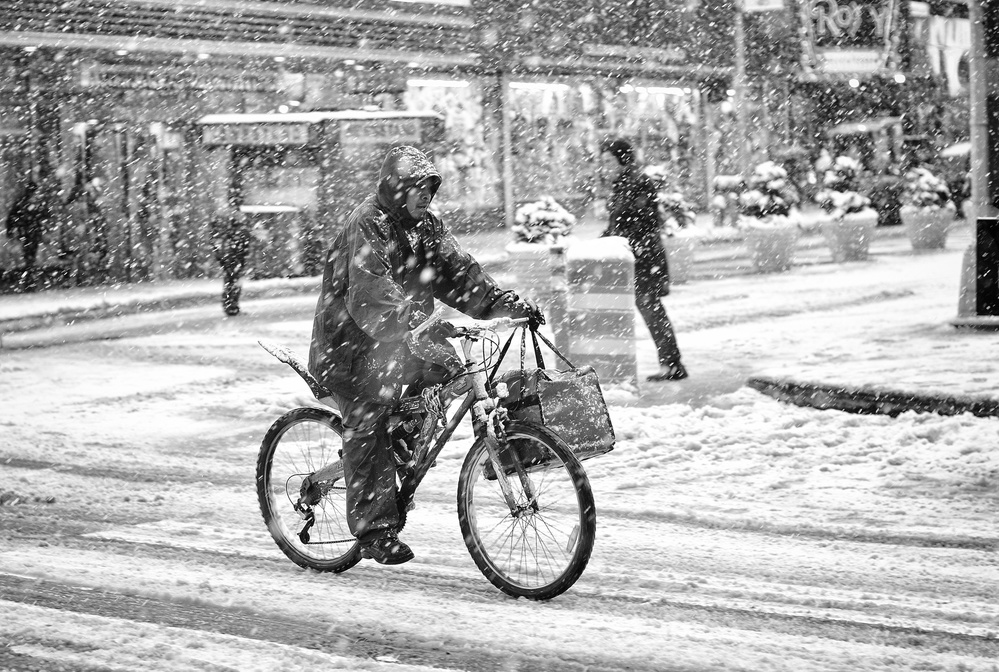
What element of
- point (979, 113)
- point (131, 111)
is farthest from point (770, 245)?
point (131, 111)

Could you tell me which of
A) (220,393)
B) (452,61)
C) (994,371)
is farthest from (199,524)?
(452,61)

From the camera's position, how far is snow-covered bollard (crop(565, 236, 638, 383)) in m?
9.70

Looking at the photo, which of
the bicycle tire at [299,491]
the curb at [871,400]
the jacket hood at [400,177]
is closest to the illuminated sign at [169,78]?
the curb at [871,400]

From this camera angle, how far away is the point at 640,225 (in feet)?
33.4

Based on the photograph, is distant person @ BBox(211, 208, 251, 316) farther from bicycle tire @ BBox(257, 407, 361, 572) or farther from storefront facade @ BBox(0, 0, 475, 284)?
bicycle tire @ BBox(257, 407, 361, 572)

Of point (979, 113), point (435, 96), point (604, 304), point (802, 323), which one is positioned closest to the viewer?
point (604, 304)

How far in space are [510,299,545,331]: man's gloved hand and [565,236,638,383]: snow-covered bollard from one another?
15.7 feet

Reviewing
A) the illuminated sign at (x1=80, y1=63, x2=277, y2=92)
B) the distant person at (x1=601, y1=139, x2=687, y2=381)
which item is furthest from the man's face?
the illuminated sign at (x1=80, y1=63, x2=277, y2=92)

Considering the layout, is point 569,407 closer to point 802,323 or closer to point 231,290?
point 802,323

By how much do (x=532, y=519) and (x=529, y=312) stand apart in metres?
0.81

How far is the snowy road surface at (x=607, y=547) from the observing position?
4.27 m

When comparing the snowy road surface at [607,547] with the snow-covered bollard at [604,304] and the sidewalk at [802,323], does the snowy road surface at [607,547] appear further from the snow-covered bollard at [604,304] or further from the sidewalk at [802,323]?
the snow-covered bollard at [604,304]

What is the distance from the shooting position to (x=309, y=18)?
2356 centimetres

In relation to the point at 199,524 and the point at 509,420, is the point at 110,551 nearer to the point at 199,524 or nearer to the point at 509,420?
the point at 199,524
